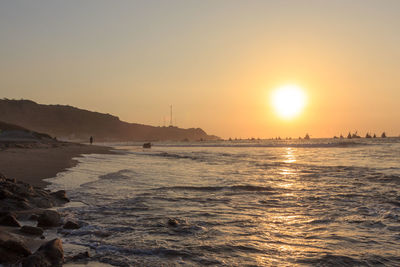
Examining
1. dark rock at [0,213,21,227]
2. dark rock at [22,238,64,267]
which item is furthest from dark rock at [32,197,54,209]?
dark rock at [22,238,64,267]

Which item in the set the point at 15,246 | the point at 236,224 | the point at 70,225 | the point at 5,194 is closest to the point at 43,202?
the point at 5,194

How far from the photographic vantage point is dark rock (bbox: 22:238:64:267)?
4734 mm

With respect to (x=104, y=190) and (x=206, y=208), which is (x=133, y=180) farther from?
(x=206, y=208)

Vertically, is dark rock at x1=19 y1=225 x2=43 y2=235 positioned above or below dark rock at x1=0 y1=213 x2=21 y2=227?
below

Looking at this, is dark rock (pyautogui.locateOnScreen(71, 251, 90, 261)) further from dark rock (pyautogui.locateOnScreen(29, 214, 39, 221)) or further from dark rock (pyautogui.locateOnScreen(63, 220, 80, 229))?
dark rock (pyautogui.locateOnScreen(29, 214, 39, 221))

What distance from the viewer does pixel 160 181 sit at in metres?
14.6

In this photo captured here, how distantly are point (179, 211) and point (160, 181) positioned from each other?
5.91 metres

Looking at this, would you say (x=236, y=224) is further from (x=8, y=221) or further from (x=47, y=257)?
(x=8, y=221)

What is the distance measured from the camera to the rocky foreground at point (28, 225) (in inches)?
194

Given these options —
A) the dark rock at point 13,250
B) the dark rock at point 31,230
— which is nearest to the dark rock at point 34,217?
the dark rock at point 31,230

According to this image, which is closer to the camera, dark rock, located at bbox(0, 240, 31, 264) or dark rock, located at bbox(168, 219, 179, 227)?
dark rock, located at bbox(0, 240, 31, 264)

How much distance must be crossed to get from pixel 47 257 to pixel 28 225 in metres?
2.41

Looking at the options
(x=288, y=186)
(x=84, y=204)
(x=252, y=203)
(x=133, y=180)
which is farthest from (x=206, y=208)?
(x=133, y=180)

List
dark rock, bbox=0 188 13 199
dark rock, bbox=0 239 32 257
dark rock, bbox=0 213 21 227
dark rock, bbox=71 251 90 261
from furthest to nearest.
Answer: dark rock, bbox=0 188 13 199, dark rock, bbox=0 213 21 227, dark rock, bbox=71 251 90 261, dark rock, bbox=0 239 32 257
